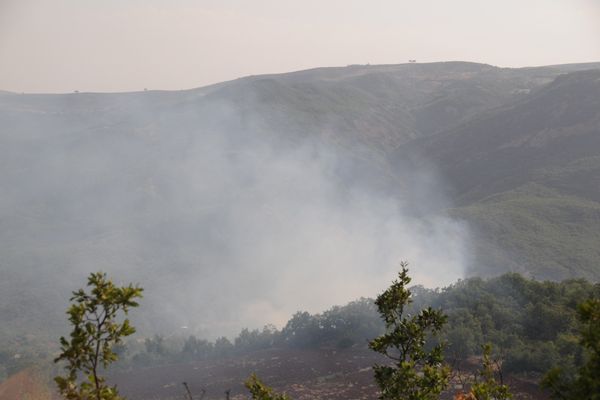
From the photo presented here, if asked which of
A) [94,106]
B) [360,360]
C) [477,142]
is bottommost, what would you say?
[360,360]

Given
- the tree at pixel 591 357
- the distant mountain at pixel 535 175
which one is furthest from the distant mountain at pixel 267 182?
the tree at pixel 591 357

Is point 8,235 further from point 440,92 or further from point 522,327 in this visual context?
point 440,92

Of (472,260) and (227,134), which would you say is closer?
(472,260)

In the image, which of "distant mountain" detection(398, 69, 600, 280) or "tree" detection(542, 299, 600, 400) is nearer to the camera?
"tree" detection(542, 299, 600, 400)

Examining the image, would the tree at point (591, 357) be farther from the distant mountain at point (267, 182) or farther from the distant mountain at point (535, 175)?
the distant mountain at point (535, 175)

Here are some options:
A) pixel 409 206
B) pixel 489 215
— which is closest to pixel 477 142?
pixel 409 206

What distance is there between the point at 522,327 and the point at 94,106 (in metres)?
142

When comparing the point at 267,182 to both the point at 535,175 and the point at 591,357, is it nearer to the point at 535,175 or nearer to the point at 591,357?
the point at 535,175

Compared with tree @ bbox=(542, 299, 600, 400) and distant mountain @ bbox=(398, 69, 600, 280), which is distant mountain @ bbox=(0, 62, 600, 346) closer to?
distant mountain @ bbox=(398, 69, 600, 280)

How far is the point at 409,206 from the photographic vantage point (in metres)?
78.6

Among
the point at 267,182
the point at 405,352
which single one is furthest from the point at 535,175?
the point at 405,352

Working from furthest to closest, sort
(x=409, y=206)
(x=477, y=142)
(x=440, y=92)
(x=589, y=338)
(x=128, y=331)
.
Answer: (x=440, y=92)
(x=477, y=142)
(x=409, y=206)
(x=128, y=331)
(x=589, y=338)

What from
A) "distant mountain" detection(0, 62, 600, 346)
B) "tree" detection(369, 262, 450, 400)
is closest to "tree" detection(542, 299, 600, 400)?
"tree" detection(369, 262, 450, 400)

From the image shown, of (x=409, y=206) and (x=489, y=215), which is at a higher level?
(x=409, y=206)
